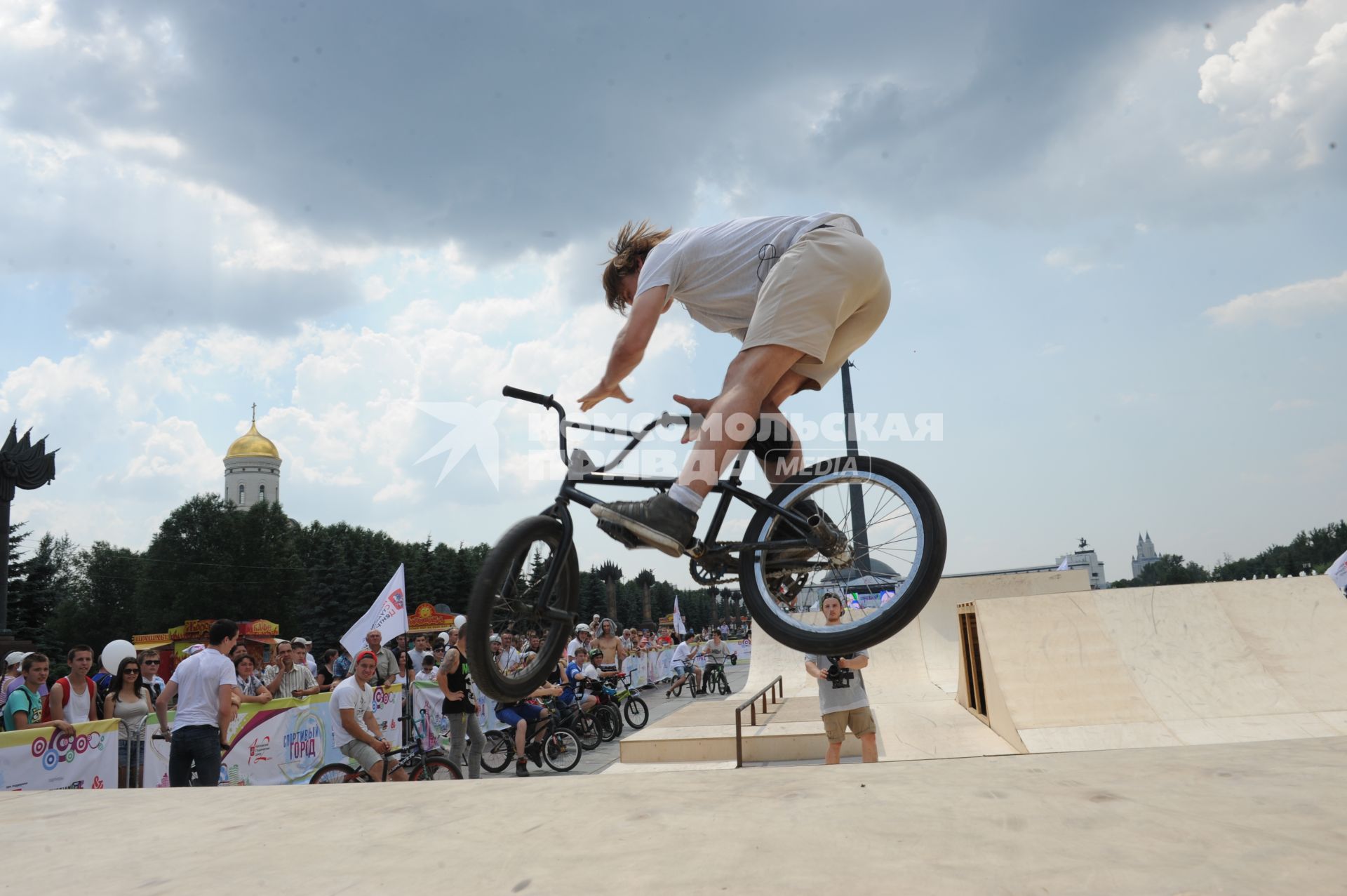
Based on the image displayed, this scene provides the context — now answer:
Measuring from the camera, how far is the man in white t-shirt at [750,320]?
3.16 metres

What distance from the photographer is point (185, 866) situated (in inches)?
87.9

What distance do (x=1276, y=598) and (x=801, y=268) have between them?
35.8 feet

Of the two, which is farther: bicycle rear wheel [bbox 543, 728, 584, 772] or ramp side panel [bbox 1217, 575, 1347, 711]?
bicycle rear wheel [bbox 543, 728, 584, 772]

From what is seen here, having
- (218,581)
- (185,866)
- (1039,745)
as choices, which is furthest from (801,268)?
(218,581)

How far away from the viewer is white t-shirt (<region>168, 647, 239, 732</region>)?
747 centimetres

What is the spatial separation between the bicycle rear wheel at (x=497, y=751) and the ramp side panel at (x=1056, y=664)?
725 centimetres

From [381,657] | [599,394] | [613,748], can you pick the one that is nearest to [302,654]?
[381,657]

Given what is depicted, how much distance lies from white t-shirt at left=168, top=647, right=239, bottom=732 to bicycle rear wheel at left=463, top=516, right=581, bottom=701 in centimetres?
523

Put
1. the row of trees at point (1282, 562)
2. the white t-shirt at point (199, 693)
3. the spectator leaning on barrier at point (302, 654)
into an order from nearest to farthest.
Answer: the white t-shirt at point (199, 693) < the spectator leaning on barrier at point (302, 654) < the row of trees at point (1282, 562)

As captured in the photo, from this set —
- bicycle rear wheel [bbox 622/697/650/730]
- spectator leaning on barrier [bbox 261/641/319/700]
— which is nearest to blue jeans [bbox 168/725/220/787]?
spectator leaning on barrier [bbox 261/641/319/700]

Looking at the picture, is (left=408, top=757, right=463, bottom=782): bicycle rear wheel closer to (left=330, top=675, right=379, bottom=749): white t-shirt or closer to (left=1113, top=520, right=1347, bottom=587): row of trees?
(left=330, top=675, right=379, bottom=749): white t-shirt

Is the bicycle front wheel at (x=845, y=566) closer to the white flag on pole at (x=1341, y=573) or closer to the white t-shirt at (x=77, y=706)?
the white t-shirt at (x=77, y=706)

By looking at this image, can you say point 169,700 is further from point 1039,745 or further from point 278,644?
point 1039,745

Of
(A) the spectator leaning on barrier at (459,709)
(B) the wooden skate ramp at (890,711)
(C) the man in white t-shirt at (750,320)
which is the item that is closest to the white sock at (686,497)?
(C) the man in white t-shirt at (750,320)
